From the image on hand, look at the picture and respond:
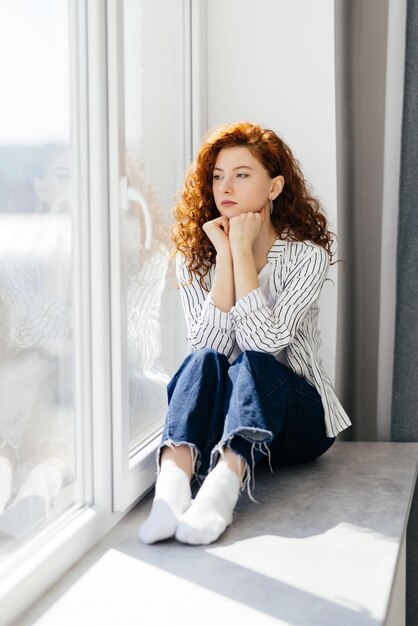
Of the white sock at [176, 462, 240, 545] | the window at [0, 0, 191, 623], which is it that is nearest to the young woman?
the white sock at [176, 462, 240, 545]

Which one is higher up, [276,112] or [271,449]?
[276,112]

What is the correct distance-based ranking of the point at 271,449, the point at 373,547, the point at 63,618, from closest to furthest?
1. the point at 63,618
2. the point at 373,547
3. the point at 271,449

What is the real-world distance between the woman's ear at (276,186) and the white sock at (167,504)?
75 cm

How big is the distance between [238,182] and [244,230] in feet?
0.45

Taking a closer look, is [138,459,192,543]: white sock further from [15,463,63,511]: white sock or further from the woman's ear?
the woman's ear

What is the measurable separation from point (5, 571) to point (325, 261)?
1.08 m

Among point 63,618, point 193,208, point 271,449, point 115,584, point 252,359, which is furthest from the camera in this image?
point 193,208

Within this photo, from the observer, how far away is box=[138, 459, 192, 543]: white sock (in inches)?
60.7

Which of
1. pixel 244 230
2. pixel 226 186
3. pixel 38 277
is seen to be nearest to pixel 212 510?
pixel 38 277

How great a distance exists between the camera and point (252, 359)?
181 centimetres

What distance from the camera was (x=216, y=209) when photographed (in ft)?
7.13

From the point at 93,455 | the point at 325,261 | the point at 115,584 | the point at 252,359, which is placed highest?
the point at 325,261

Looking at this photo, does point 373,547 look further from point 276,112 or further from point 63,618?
point 276,112

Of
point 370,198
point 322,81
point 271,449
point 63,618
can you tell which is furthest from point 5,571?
point 322,81
